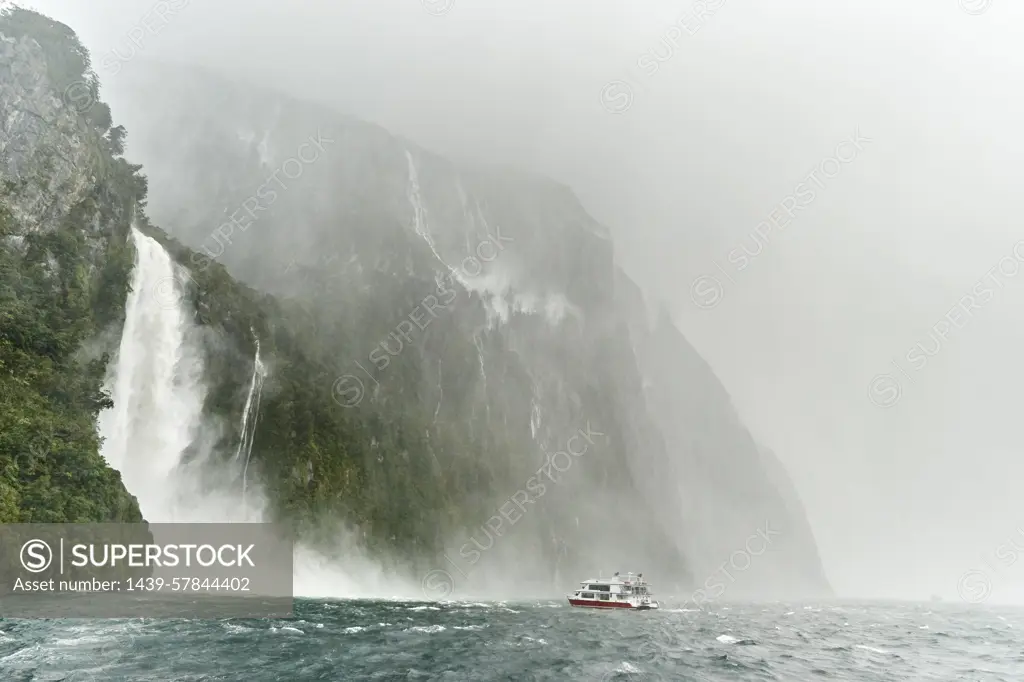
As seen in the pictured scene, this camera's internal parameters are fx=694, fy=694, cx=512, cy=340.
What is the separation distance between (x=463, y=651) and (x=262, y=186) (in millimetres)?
101777

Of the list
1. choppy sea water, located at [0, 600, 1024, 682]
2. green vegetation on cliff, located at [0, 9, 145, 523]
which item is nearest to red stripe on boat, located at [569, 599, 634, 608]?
choppy sea water, located at [0, 600, 1024, 682]

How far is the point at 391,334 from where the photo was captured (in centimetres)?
10475

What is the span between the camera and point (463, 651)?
1153 inches

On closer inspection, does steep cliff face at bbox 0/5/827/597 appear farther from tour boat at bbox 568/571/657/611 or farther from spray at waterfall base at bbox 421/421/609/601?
tour boat at bbox 568/571/657/611

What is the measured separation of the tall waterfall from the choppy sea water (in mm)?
18248

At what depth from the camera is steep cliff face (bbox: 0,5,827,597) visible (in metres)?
53.3

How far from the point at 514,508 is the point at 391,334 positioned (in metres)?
33.0

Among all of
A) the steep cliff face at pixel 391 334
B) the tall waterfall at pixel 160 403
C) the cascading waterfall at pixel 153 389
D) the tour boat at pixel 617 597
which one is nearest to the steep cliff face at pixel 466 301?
the steep cliff face at pixel 391 334

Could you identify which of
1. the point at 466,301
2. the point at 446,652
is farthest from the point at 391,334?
the point at 446,652

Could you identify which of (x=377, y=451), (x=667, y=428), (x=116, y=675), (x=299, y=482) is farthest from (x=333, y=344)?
(x=667, y=428)

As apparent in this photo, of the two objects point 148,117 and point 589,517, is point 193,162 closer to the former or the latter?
point 148,117

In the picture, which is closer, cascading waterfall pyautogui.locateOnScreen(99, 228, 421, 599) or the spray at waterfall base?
cascading waterfall pyautogui.locateOnScreen(99, 228, 421, 599)

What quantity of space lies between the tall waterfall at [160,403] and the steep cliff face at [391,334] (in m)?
1.28

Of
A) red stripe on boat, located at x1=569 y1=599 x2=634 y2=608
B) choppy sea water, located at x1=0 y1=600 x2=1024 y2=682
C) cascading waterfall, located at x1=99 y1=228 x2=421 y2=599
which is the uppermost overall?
cascading waterfall, located at x1=99 y1=228 x2=421 y2=599
